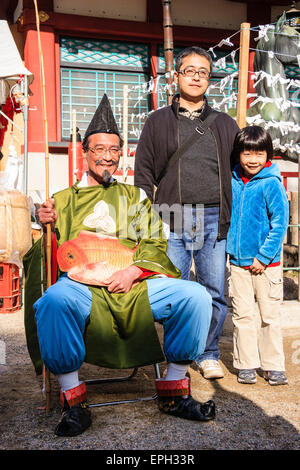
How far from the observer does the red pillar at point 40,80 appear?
7969 mm

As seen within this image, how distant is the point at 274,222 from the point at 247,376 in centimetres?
100

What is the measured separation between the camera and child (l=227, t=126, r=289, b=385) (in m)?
3.03

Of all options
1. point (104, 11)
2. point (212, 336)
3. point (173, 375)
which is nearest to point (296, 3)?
point (104, 11)

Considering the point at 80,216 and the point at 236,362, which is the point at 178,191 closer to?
the point at 80,216

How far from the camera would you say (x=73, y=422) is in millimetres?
2270

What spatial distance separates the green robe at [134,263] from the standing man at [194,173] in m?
0.33

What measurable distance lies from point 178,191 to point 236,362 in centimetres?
117

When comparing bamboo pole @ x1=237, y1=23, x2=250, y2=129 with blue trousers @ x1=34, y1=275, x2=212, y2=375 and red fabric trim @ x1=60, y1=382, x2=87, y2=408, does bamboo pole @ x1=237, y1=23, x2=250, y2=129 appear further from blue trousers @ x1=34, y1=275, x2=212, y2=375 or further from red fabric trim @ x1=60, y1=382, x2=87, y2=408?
red fabric trim @ x1=60, y1=382, x2=87, y2=408

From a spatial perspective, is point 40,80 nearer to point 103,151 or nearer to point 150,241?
point 103,151

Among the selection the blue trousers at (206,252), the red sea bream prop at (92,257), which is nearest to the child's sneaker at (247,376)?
the blue trousers at (206,252)

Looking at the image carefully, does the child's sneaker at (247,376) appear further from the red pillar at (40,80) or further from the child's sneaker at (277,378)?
the red pillar at (40,80)

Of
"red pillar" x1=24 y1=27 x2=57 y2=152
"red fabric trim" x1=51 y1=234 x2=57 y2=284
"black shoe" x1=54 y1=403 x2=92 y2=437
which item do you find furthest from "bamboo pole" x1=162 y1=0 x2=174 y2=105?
"black shoe" x1=54 y1=403 x2=92 y2=437
